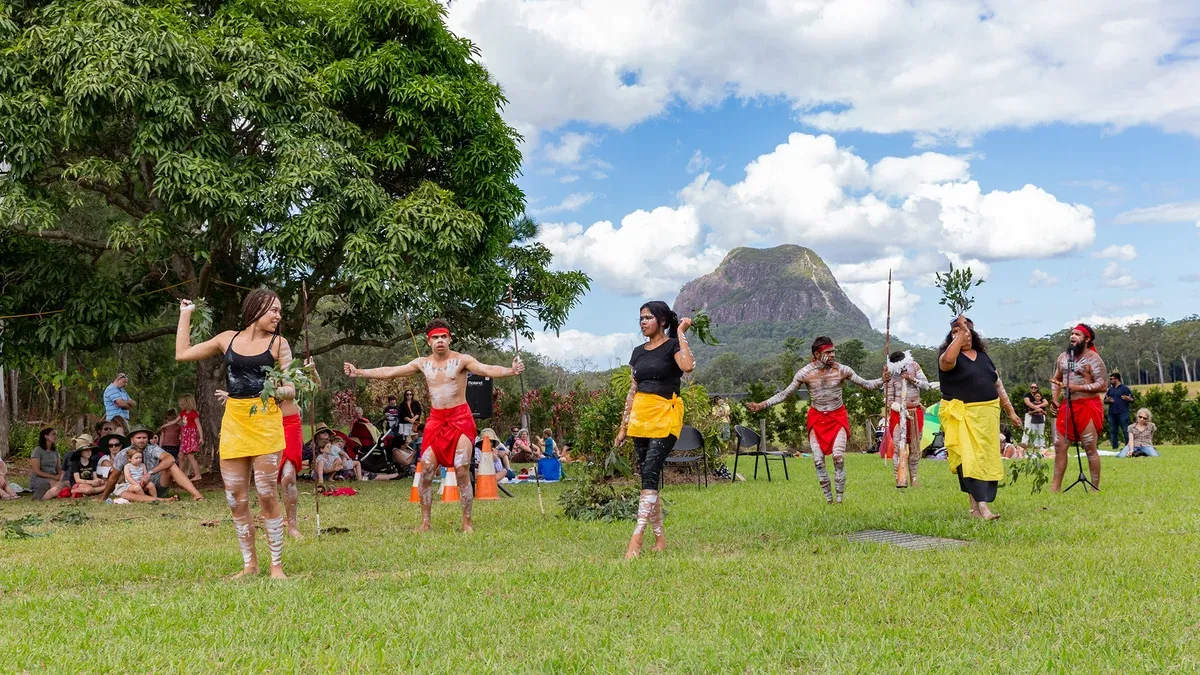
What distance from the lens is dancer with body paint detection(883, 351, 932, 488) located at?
13.1 metres

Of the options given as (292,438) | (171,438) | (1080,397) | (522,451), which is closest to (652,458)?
(292,438)

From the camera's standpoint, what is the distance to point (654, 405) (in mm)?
7270

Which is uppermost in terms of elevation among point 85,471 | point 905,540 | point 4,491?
point 85,471

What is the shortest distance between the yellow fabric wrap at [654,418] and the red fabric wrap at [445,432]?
8.54 ft

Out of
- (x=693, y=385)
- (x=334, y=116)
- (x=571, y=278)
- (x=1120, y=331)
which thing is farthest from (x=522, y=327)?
(x=1120, y=331)

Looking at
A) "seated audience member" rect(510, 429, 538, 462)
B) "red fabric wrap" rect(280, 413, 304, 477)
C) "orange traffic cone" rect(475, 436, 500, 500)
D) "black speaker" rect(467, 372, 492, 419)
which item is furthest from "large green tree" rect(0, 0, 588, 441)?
"seated audience member" rect(510, 429, 538, 462)

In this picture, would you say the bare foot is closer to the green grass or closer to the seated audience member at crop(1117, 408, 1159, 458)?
the green grass

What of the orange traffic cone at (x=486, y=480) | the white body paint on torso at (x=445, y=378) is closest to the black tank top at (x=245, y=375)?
the white body paint on torso at (x=445, y=378)

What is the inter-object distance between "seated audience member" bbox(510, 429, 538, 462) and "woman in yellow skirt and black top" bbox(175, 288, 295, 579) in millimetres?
15129

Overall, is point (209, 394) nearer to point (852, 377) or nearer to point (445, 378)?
point (445, 378)

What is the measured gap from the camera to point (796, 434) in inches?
1093

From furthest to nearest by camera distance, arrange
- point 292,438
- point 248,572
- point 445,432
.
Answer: point 292,438
point 445,432
point 248,572

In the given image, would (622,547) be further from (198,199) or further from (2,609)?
(198,199)

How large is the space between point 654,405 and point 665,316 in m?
0.73
